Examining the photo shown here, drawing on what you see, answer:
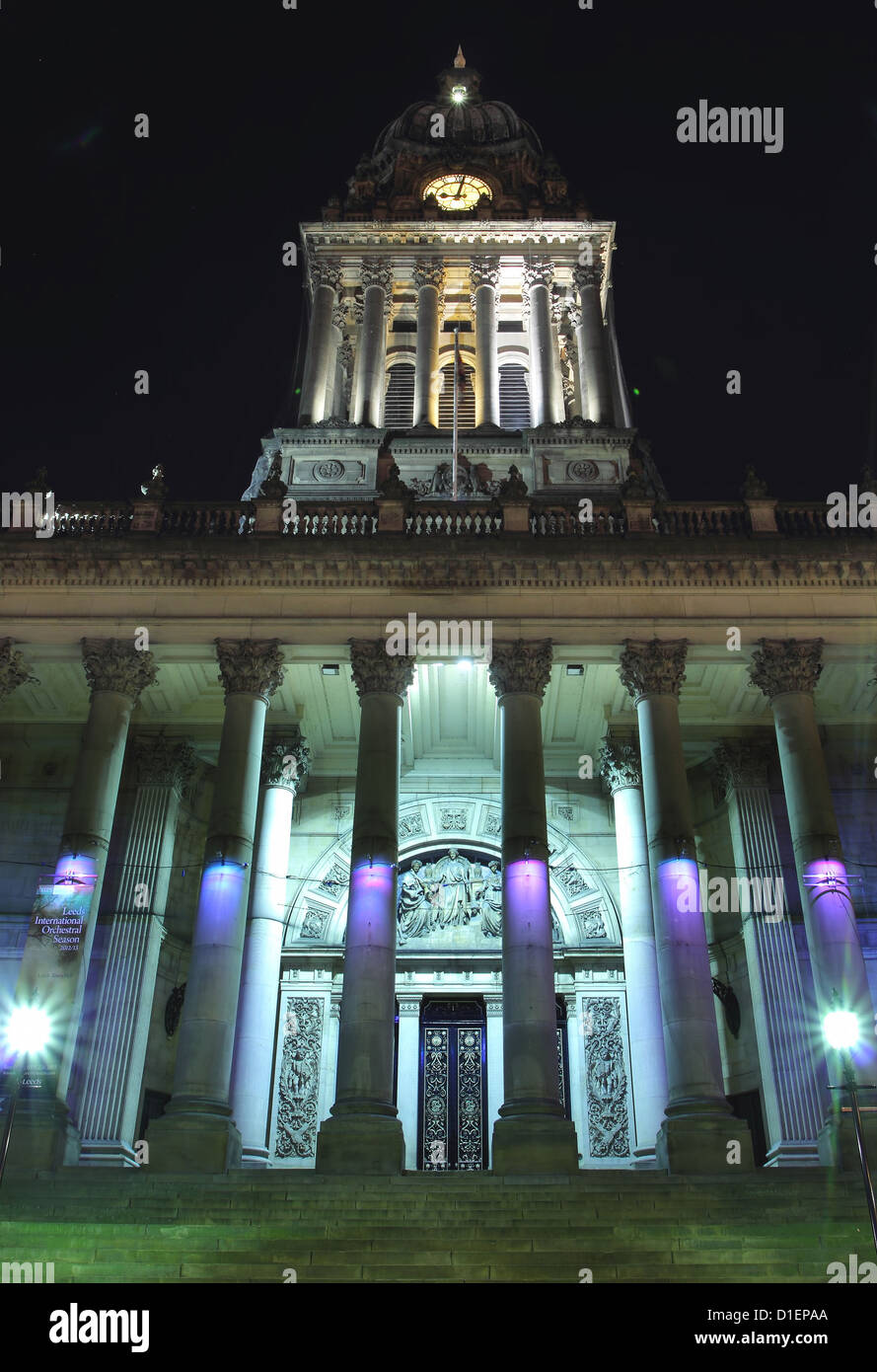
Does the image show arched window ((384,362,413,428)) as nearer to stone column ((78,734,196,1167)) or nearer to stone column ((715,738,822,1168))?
stone column ((78,734,196,1167))

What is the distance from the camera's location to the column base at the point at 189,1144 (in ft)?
65.5

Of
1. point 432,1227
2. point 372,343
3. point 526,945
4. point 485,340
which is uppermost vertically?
point 485,340

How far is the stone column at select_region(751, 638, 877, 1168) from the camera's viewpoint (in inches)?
823

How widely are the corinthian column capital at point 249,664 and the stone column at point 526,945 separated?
5.11m

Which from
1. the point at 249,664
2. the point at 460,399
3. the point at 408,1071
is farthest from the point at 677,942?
the point at 460,399

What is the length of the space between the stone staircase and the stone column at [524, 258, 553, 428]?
24334 mm

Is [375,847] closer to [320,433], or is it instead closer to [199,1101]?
[199,1101]

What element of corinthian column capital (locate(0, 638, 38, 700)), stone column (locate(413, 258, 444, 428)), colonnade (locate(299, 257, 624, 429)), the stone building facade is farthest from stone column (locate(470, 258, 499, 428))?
corinthian column capital (locate(0, 638, 38, 700))

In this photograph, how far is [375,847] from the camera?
23.2 m

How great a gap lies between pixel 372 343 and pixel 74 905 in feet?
77.1

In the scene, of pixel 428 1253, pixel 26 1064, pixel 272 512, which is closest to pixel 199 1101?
pixel 26 1064

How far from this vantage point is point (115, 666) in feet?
83.8

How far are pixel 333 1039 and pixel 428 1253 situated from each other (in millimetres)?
14267

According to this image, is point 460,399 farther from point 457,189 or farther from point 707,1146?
point 707,1146
